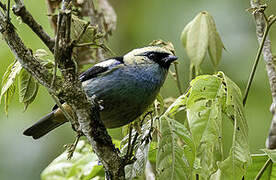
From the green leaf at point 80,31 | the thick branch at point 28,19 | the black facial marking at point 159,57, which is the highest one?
the thick branch at point 28,19

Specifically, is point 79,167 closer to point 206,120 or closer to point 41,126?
point 41,126

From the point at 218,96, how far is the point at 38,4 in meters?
3.90

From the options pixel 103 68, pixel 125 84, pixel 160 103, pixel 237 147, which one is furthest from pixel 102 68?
pixel 237 147

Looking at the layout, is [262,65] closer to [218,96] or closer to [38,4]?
[38,4]

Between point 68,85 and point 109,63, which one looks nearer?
point 68,85

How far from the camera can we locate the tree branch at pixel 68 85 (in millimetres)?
1949

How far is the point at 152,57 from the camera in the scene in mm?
3326

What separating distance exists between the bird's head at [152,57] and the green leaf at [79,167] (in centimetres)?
71

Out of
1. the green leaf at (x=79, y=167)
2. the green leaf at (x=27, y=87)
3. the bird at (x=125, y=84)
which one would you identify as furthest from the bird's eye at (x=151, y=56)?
the green leaf at (x=27, y=87)

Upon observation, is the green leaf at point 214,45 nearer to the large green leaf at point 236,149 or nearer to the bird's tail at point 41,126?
the large green leaf at point 236,149

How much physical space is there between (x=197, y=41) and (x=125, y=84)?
Answer: 1.86 feet

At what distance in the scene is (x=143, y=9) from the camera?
6961 millimetres

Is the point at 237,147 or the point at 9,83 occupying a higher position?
the point at 9,83

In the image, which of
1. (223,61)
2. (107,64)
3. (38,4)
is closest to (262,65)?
(223,61)
